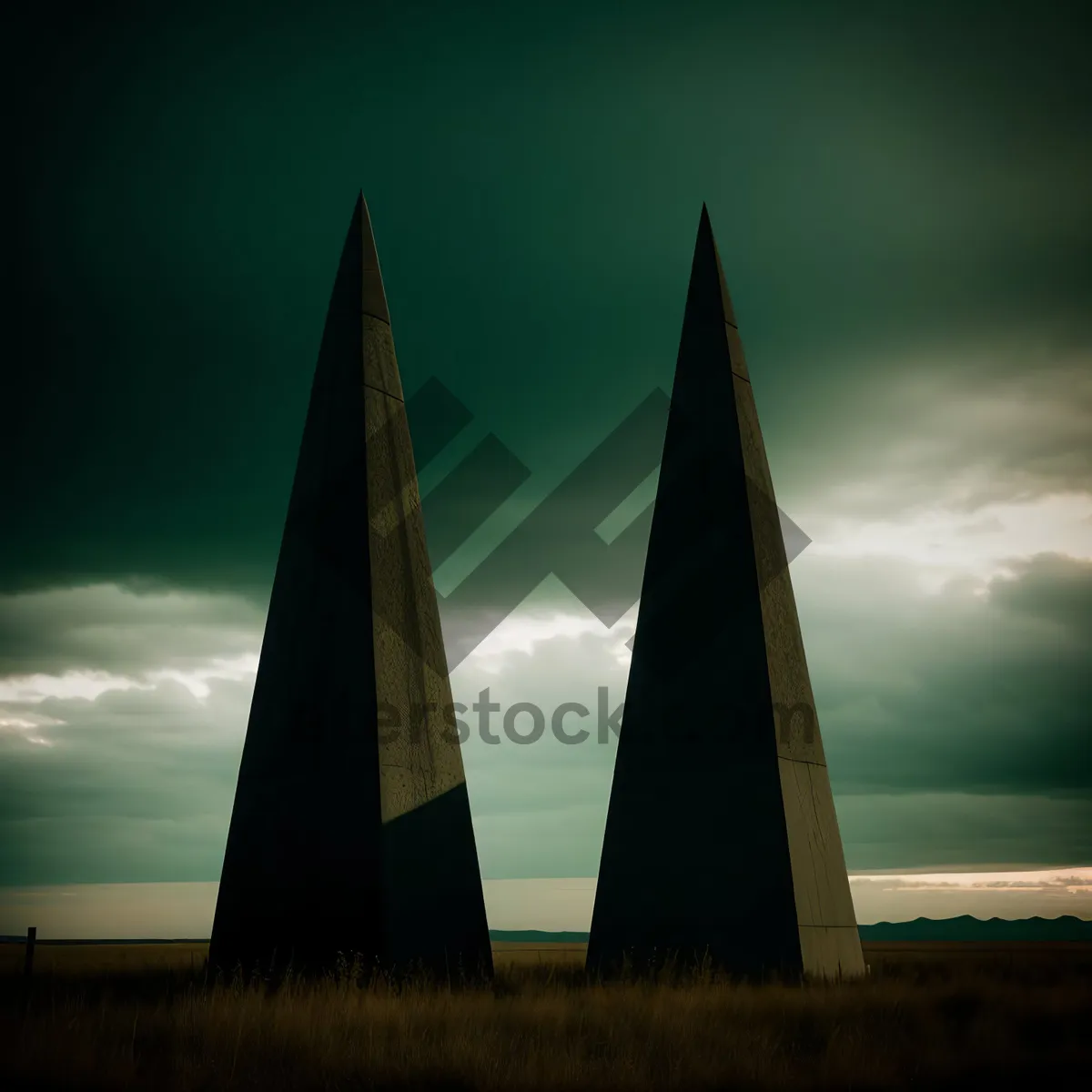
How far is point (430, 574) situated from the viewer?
1544 cm

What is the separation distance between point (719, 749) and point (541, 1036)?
18.9ft

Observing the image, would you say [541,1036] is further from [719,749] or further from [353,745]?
[719,749]

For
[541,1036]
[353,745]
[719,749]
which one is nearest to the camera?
[541,1036]

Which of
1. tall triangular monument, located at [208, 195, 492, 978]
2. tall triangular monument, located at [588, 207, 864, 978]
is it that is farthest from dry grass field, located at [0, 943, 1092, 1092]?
tall triangular monument, located at [588, 207, 864, 978]

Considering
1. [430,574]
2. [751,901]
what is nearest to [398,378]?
[430,574]

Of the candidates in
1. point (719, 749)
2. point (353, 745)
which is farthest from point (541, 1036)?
point (719, 749)

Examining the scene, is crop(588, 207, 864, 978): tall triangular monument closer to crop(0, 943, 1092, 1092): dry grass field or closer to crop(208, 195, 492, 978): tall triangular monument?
crop(0, 943, 1092, 1092): dry grass field

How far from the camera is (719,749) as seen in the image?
14.7m

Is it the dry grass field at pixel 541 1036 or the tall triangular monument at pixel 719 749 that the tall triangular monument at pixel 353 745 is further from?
the tall triangular monument at pixel 719 749

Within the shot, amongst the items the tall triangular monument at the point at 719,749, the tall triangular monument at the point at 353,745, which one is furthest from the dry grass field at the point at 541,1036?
the tall triangular monument at the point at 719,749

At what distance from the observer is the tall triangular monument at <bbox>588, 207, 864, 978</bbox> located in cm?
1416

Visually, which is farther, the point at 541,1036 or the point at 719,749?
the point at 719,749

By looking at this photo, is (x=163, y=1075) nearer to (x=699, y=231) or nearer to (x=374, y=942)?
(x=374, y=942)

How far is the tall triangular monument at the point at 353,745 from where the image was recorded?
43.8ft
